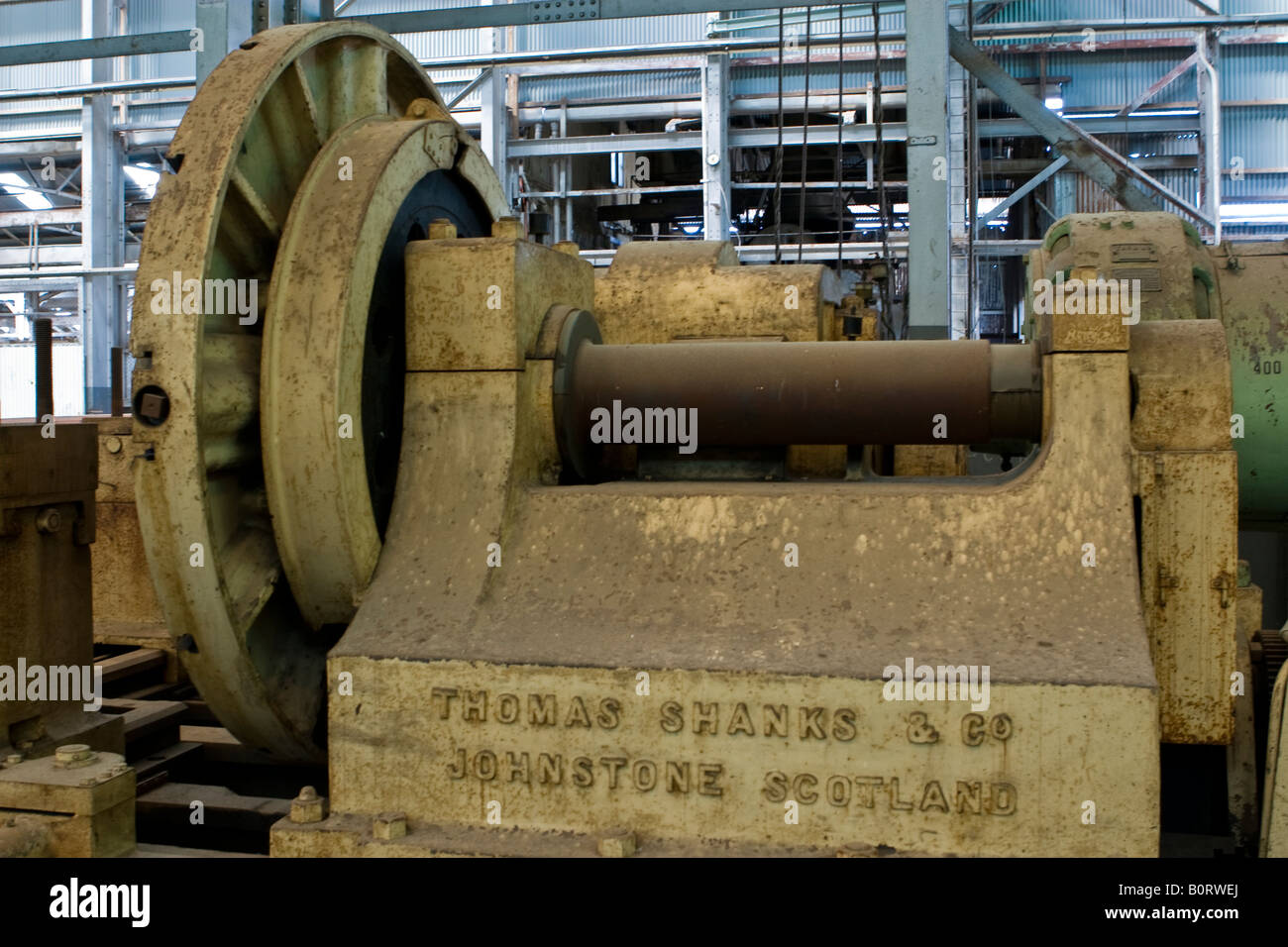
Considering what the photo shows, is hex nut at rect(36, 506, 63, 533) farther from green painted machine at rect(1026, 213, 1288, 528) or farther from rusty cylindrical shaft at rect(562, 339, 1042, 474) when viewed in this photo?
green painted machine at rect(1026, 213, 1288, 528)

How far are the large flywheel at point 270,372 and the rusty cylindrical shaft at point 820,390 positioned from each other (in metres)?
0.52

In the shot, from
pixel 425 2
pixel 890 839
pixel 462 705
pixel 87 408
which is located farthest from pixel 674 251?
pixel 87 408

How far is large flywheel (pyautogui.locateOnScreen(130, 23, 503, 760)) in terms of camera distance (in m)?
2.09

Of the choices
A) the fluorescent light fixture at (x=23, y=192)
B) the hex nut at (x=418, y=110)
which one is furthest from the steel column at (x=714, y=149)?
the fluorescent light fixture at (x=23, y=192)

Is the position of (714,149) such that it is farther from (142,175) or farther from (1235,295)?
(1235,295)

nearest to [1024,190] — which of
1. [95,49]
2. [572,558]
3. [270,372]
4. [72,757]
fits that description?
[95,49]

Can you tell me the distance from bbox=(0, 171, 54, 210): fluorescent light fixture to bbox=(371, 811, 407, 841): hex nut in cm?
1312

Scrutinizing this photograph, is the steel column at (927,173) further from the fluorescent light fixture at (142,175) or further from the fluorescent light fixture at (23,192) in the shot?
the fluorescent light fixture at (23,192)

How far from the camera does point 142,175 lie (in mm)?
12586

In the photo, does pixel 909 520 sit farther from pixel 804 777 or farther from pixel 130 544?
pixel 130 544

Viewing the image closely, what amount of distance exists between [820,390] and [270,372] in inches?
46.9

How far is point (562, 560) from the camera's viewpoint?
7.53 ft

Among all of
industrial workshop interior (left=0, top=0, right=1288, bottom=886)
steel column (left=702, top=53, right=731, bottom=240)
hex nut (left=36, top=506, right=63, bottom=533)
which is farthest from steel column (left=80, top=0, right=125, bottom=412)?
hex nut (left=36, top=506, right=63, bottom=533)

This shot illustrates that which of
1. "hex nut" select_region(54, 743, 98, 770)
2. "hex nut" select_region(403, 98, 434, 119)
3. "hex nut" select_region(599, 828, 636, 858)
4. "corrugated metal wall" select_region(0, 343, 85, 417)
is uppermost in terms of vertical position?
"corrugated metal wall" select_region(0, 343, 85, 417)
